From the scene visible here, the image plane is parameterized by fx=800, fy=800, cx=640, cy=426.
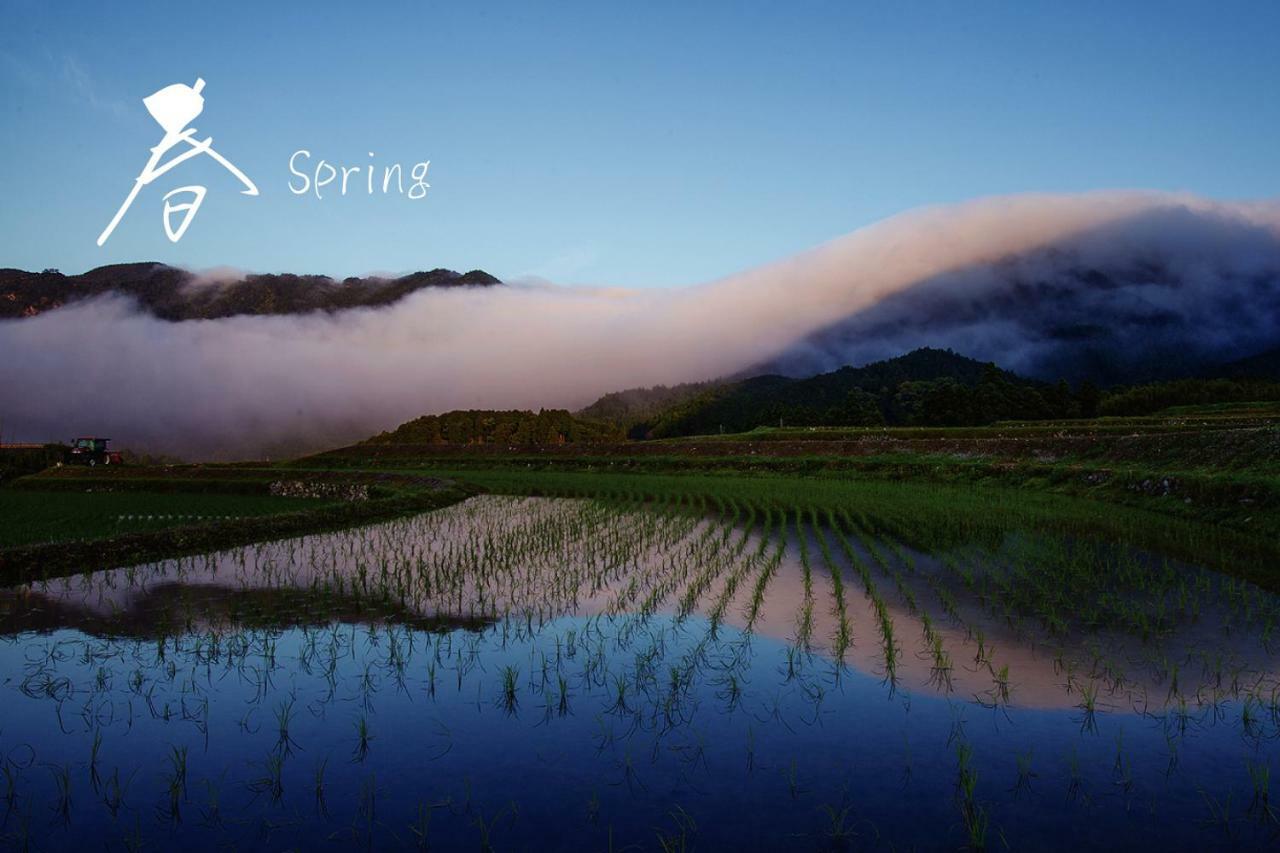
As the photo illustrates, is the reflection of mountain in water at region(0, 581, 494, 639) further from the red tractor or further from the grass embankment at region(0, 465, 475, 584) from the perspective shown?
the red tractor

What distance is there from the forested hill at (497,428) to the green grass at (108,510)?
160 ft

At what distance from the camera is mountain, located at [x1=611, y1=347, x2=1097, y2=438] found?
219 ft

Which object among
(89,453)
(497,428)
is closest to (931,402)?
(497,428)

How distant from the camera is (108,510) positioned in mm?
23312

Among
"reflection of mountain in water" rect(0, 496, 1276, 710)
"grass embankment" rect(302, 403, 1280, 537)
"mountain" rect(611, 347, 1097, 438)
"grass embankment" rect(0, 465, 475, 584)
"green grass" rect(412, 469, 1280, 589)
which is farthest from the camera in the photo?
"mountain" rect(611, 347, 1097, 438)

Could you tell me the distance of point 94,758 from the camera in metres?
5.45

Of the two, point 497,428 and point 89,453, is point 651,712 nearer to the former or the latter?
point 89,453

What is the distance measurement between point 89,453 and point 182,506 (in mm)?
32969

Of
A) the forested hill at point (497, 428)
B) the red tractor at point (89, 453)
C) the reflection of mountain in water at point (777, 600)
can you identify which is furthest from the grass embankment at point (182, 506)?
the forested hill at point (497, 428)

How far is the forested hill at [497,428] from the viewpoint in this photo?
80.4 meters

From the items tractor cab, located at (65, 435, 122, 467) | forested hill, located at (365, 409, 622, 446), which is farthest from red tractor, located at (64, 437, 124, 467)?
forested hill, located at (365, 409, 622, 446)

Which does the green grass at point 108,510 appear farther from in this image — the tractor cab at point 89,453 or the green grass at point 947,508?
the tractor cab at point 89,453

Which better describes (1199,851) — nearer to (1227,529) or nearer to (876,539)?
(876,539)

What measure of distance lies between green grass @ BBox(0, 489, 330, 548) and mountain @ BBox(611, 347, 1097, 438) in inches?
2191
